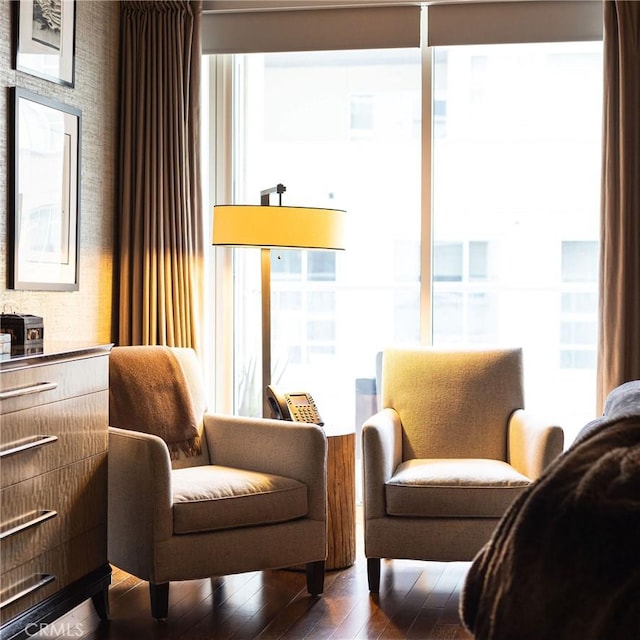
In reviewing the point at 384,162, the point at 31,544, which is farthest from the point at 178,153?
the point at 31,544

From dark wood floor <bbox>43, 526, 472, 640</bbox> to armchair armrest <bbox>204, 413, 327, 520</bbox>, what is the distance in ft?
1.10

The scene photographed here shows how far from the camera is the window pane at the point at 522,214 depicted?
445 cm

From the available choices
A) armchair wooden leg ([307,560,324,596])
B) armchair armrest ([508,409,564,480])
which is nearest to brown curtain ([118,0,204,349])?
armchair wooden leg ([307,560,324,596])

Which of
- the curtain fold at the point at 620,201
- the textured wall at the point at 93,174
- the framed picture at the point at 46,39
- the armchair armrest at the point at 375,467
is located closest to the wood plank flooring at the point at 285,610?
the armchair armrest at the point at 375,467

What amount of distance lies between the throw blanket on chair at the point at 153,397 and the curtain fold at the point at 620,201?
190 cm

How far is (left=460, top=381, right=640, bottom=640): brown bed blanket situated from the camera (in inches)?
66.7

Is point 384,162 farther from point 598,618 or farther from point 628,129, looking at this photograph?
point 598,618

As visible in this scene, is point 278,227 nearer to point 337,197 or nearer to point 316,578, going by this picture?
point 337,197

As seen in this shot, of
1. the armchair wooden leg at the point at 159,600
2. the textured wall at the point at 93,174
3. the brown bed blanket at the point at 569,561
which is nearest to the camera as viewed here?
the brown bed blanket at the point at 569,561

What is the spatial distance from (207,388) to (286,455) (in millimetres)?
1351

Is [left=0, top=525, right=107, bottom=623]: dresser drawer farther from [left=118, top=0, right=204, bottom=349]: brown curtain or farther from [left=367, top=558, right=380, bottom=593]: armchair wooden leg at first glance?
[left=118, top=0, right=204, bottom=349]: brown curtain

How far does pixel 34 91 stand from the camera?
3.62 meters
